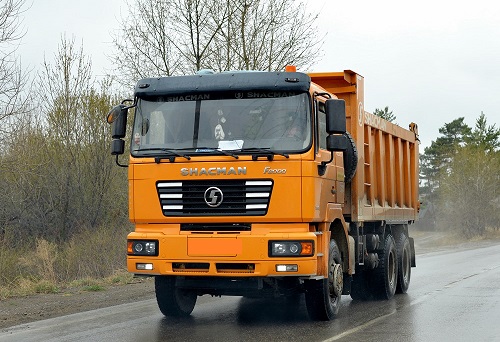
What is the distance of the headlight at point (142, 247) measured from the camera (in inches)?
402

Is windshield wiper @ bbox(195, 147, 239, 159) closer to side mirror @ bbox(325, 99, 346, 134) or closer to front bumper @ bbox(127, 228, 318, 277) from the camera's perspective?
front bumper @ bbox(127, 228, 318, 277)

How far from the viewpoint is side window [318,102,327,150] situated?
1032 centimetres

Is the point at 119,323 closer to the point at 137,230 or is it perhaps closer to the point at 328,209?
the point at 137,230

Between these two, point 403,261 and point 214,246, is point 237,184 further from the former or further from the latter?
point 403,261

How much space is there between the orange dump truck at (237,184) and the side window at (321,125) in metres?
0.02

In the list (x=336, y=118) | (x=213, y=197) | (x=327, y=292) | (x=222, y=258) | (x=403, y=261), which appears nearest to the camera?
(x=222, y=258)

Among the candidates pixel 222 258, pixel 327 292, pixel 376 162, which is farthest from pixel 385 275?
pixel 222 258

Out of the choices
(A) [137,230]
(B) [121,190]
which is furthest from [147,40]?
(A) [137,230]

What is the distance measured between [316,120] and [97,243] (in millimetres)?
12602

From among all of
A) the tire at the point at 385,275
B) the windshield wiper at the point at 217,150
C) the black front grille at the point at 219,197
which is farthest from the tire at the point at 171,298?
the tire at the point at 385,275

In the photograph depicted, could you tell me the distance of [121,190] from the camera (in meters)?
25.9

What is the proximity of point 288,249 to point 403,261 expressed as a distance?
5909 millimetres

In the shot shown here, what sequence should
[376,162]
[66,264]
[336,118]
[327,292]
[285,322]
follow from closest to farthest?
[336,118] < [327,292] < [285,322] < [376,162] < [66,264]

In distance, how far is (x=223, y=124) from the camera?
33.5 feet
